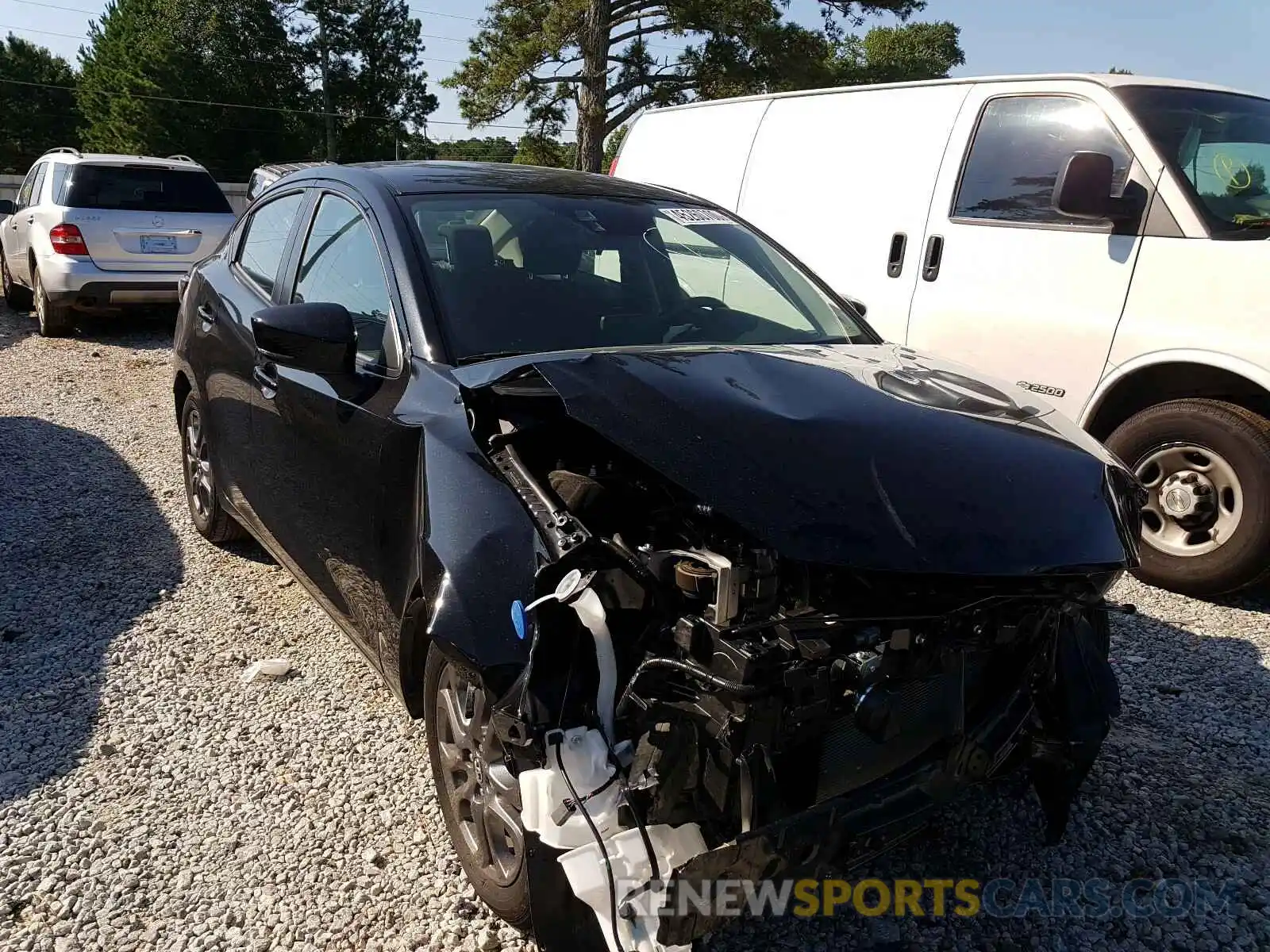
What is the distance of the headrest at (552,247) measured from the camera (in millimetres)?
3102

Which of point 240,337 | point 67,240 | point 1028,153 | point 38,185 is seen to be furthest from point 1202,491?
point 38,185

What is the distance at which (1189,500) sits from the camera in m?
4.26

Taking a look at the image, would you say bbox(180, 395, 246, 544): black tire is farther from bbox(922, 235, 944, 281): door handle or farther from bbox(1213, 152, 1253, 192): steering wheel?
bbox(1213, 152, 1253, 192): steering wheel

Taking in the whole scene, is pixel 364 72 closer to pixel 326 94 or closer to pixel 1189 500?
pixel 326 94

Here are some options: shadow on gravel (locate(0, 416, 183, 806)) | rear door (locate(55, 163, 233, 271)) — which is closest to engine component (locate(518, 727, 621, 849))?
shadow on gravel (locate(0, 416, 183, 806))

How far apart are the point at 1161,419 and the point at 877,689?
10.4ft

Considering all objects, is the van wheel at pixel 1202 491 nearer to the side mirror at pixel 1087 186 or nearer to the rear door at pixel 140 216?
the side mirror at pixel 1087 186

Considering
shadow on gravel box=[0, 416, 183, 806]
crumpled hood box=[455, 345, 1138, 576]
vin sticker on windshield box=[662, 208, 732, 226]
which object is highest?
vin sticker on windshield box=[662, 208, 732, 226]

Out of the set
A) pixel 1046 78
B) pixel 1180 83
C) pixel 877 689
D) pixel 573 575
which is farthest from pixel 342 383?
pixel 1180 83

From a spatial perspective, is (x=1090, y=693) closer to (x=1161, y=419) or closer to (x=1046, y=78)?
(x=1161, y=419)

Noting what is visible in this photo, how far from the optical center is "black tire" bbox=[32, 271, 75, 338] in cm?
994

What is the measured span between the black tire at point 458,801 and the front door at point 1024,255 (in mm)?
3345

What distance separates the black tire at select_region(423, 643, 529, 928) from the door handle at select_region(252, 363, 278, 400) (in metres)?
1.40

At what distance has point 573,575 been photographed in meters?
1.89
